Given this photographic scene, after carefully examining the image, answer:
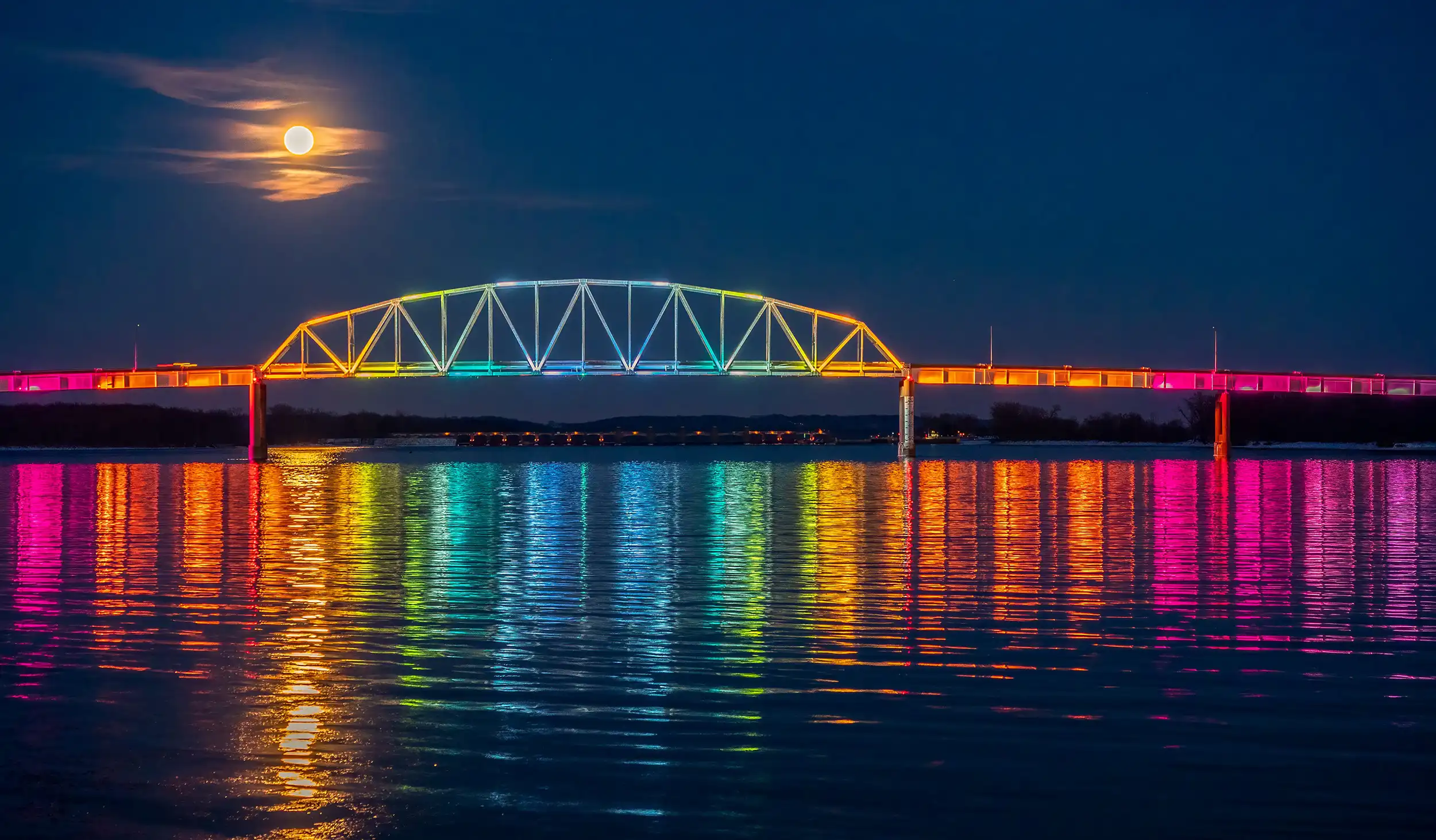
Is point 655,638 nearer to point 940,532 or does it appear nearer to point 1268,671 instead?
point 1268,671

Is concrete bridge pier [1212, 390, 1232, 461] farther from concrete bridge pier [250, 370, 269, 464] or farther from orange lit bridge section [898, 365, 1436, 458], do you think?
concrete bridge pier [250, 370, 269, 464]

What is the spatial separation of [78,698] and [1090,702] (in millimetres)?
10638

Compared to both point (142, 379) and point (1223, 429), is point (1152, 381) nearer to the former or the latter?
point (1223, 429)

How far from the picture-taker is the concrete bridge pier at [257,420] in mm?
166375

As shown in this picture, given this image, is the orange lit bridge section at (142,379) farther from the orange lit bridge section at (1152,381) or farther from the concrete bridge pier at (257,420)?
the orange lit bridge section at (1152,381)

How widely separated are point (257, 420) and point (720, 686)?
175907mm

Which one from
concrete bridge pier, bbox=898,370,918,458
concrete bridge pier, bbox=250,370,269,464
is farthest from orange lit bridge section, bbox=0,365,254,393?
concrete bridge pier, bbox=898,370,918,458

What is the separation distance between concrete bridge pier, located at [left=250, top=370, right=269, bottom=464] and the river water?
13608 cm

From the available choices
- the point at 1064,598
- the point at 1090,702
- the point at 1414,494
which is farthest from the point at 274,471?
the point at 1090,702

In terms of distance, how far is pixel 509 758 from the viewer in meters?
11.3

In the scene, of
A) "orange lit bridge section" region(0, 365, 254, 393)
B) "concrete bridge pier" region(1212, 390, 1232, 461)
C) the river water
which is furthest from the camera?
"orange lit bridge section" region(0, 365, 254, 393)

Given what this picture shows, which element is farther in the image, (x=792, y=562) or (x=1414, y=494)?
(x=1414, y=494)

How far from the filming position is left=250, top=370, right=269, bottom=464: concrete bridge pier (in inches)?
6550

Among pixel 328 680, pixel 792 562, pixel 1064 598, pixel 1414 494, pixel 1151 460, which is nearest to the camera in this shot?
pixel 328 680
